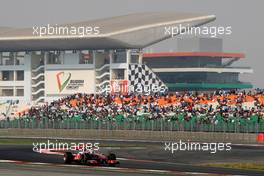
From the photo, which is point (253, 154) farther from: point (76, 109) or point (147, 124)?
point (76, 109)

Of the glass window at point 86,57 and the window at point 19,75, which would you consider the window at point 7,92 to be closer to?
the window at point 19,75

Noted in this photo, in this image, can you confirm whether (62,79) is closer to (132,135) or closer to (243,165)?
(132,135)

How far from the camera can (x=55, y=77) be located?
10694 cm

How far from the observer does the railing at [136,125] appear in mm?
60219

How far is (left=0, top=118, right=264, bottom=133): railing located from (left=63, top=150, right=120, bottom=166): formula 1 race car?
21139 mm

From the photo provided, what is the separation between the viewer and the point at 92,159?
133 feet

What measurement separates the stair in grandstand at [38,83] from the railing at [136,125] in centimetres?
2836

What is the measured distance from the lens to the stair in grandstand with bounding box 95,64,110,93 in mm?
Result: 104012

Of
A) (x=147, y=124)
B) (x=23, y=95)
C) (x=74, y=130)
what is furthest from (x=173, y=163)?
(x=23, y=95)

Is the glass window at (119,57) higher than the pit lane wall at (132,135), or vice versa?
the glass window at (119,57)

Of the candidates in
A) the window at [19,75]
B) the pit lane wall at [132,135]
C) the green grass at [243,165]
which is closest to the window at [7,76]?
the window at [19,75]

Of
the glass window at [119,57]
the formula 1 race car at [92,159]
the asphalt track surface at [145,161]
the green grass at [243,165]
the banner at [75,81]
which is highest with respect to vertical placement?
the glass window at [119,57]

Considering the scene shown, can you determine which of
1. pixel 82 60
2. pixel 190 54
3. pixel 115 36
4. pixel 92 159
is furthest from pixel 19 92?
pixel 92 159

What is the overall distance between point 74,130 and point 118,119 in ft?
17.1
